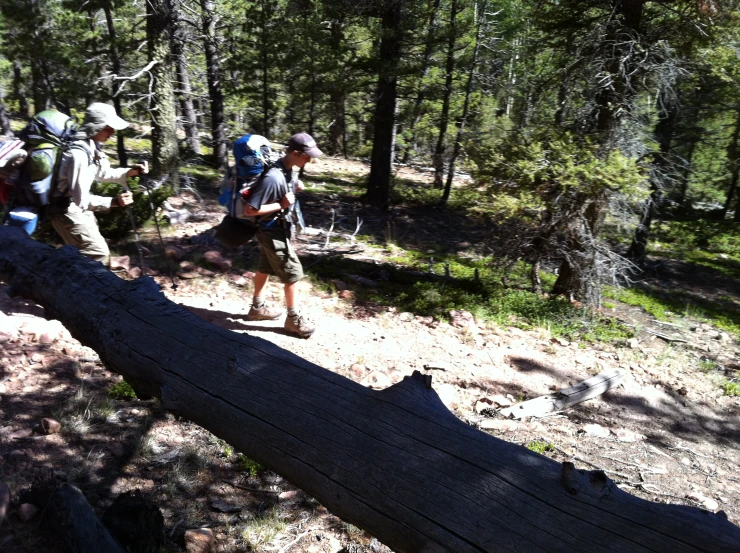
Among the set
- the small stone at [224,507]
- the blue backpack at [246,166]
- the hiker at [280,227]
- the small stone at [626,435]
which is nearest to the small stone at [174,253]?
the hiker at [280,227]

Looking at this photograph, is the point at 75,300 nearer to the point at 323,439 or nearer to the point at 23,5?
the point at 323,439

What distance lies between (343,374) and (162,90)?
7.16m

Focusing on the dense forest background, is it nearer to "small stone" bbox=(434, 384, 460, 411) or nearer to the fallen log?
"small stone" bbox=(434, 384, 460, 411)

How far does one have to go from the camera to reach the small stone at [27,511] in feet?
10.6

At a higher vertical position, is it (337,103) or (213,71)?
(213,71)

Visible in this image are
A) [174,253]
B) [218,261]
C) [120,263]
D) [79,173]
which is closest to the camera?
[79,173]

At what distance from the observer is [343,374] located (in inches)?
239

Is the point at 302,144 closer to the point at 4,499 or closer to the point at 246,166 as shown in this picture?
the point at 246,166

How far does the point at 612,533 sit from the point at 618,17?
8968 mm

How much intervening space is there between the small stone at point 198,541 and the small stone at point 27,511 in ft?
2.79

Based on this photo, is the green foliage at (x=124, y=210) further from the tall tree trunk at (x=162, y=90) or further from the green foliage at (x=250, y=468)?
the green foliage at (x=250, y=468)

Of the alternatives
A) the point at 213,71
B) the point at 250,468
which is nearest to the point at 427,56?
the point at 213,71

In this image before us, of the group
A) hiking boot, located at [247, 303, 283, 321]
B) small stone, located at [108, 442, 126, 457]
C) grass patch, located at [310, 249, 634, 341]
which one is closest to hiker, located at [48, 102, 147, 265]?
hiking boot, located at [247, 303, 283, 321]

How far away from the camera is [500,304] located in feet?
28.7
